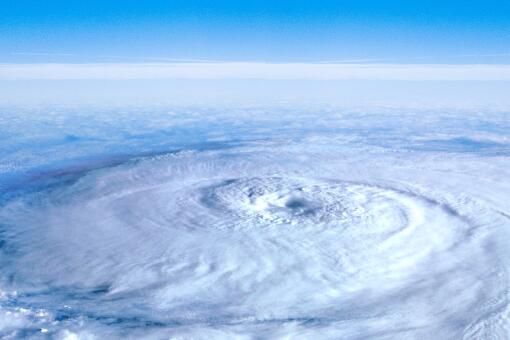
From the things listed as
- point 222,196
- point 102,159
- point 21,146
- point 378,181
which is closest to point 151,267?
point 222,196

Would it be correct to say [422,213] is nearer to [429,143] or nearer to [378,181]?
[378,181]

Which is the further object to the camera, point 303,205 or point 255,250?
point 303,205

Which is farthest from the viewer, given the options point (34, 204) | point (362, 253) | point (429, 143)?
point (429, 143)

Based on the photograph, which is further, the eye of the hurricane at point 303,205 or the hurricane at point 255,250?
the eye of the hurricane at point 303,205

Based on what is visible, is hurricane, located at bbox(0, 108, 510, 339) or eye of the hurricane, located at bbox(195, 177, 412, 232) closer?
hurricane, located at bbox(0, 108, 510, 339)

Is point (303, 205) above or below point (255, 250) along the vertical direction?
above

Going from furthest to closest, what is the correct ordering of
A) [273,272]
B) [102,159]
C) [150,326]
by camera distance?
1. [102,159]
2. [273,272]
3. [150,326]

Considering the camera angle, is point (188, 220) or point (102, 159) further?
point (102, 159)
